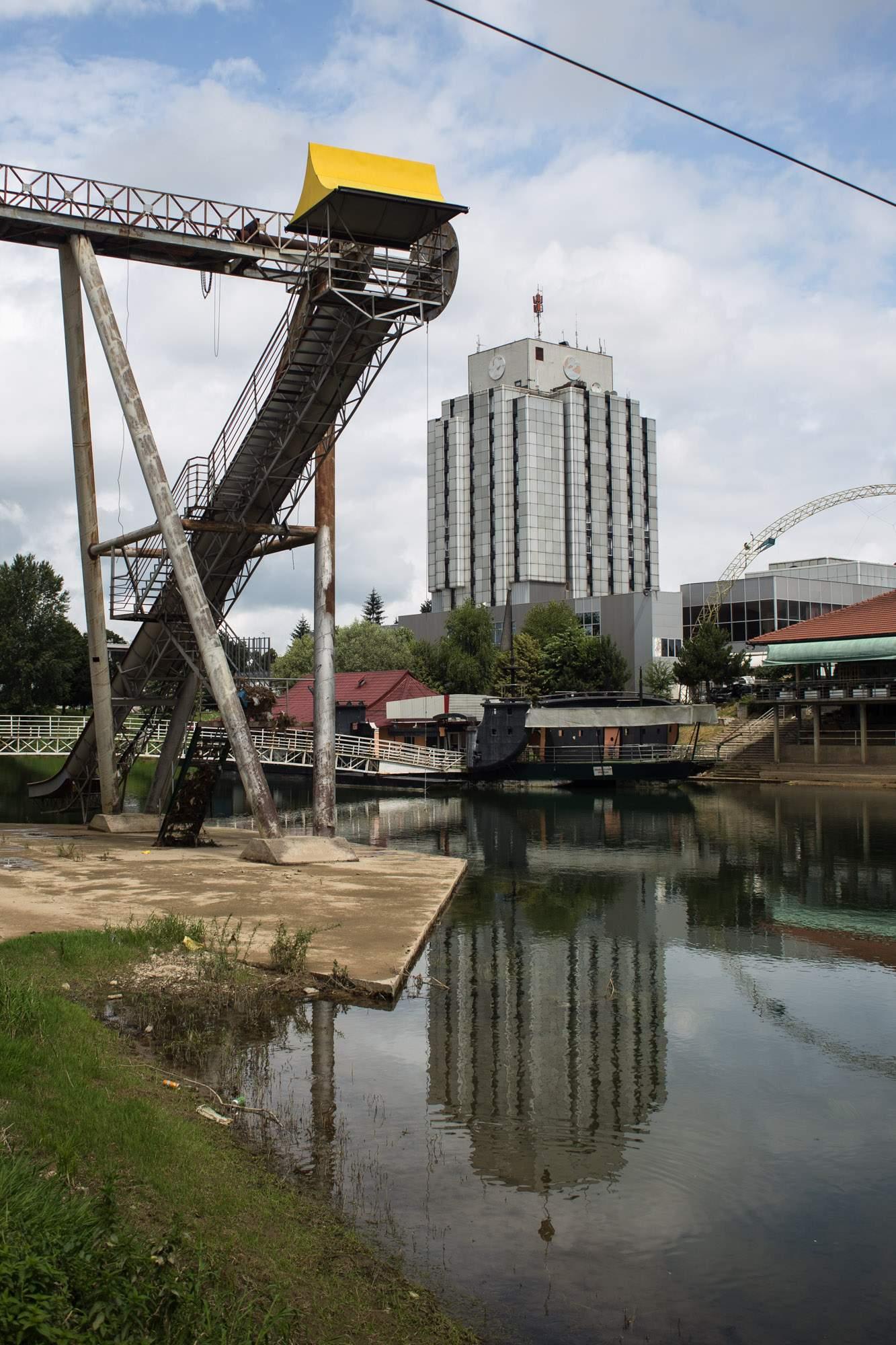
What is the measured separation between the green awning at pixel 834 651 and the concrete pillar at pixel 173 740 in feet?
150

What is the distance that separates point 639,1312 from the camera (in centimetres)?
738

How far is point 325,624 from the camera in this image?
2591 centimetres

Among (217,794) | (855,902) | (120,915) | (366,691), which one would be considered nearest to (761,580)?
(366,691)

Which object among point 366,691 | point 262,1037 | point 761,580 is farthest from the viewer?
point 761,580

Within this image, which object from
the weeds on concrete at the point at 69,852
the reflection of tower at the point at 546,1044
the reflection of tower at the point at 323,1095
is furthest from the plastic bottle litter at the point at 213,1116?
the weeds on concrete at the point at 69,852

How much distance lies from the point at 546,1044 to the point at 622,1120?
7.90 feet

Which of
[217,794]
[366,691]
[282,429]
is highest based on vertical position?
[282,429]

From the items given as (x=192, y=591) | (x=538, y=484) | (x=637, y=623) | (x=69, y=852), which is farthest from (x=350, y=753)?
(x=538, y=484)

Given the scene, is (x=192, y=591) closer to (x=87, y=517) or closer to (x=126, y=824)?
(x=87, y=517)

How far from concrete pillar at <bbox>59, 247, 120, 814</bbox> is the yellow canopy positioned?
Answer: 9.26m

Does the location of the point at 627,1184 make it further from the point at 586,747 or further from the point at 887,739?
the point at 887,739

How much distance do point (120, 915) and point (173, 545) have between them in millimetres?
9300

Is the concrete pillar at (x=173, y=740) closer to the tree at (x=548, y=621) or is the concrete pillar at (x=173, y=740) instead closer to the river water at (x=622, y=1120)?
the river water at (x=622, y=1120)

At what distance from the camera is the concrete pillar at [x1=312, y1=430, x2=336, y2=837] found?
84.5 feet
